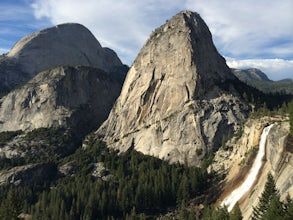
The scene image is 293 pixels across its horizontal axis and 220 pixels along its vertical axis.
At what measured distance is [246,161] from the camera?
132 m

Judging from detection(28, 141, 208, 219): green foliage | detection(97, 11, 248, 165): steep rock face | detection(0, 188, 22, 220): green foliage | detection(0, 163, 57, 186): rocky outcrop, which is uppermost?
detection(97, 11, 248, 165): steep rock face

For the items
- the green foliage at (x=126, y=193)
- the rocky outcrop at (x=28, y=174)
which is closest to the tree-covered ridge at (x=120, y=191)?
the green foliage at (x=126, y=193)

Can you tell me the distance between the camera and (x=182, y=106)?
7121 inches

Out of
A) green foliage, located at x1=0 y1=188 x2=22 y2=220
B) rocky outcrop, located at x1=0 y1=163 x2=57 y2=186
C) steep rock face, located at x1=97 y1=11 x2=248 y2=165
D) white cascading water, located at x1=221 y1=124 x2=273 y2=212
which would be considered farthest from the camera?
rocky outcrop, located at x1=0 y1=163 x2=57 y2=186

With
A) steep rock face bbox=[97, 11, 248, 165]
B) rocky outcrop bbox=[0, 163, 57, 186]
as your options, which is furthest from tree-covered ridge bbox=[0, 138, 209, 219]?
steep rock face bbox=[97, 11, 248, 165]

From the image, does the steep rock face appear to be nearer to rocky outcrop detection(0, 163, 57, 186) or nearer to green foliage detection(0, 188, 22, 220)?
rocky outcrop detection(0, 163, 57, 186)

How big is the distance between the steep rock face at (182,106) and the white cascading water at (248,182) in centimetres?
3548

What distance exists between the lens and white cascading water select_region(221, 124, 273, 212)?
12331cm

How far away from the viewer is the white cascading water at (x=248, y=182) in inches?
4855

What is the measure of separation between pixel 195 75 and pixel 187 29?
88.0ft

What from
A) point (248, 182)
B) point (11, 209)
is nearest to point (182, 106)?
point (248, 182)

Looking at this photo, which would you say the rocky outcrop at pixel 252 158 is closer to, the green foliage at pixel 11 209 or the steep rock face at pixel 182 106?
the steep rock face at pixel 182 106

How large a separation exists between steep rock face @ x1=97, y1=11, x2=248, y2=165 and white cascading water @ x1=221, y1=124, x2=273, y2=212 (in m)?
35.5

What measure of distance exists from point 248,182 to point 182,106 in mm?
61810
